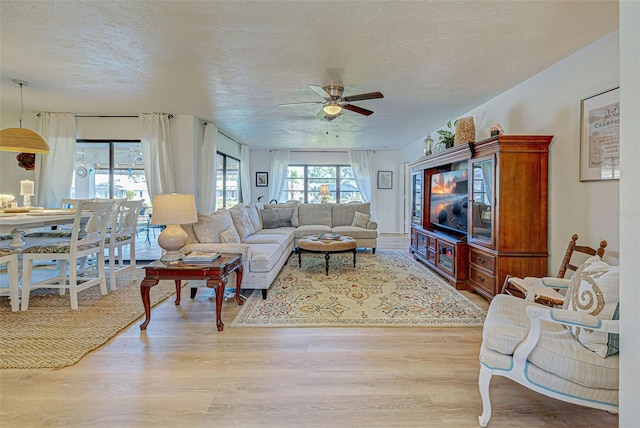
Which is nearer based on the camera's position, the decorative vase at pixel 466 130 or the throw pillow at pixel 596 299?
the throw pillow at pixel 596 299

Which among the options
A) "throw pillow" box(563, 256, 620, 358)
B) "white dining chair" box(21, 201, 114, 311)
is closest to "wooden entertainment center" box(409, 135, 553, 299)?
"throw pillow" box(563, 256, 620, 358)

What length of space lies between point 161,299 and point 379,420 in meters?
2.64

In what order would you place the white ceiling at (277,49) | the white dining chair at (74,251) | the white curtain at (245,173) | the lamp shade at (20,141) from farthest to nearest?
the white curtain at (245,173) < the lamp shade at (20,141) < the white dining chair at (74,251) < the white ceiling at (277,49)

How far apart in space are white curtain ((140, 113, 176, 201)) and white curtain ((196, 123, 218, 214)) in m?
0.49

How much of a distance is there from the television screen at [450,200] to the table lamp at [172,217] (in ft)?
10.6

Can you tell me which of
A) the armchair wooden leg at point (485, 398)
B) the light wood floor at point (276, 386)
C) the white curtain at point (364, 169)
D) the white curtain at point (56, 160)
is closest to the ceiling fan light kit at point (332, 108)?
the light wood floor at point (276, 386)

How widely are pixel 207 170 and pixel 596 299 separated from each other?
17.0ft

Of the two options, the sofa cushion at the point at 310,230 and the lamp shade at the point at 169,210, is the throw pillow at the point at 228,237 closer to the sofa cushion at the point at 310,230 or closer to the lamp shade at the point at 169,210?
the lamp shade at the point at 169,210

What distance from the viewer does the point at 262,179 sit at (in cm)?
863

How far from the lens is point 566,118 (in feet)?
9.26

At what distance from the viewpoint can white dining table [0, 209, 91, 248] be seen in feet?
9.17

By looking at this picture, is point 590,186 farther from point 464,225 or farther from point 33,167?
point 33,167

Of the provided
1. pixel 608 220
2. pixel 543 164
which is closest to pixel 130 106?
pixel 543 164

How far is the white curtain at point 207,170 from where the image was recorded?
5.26m
